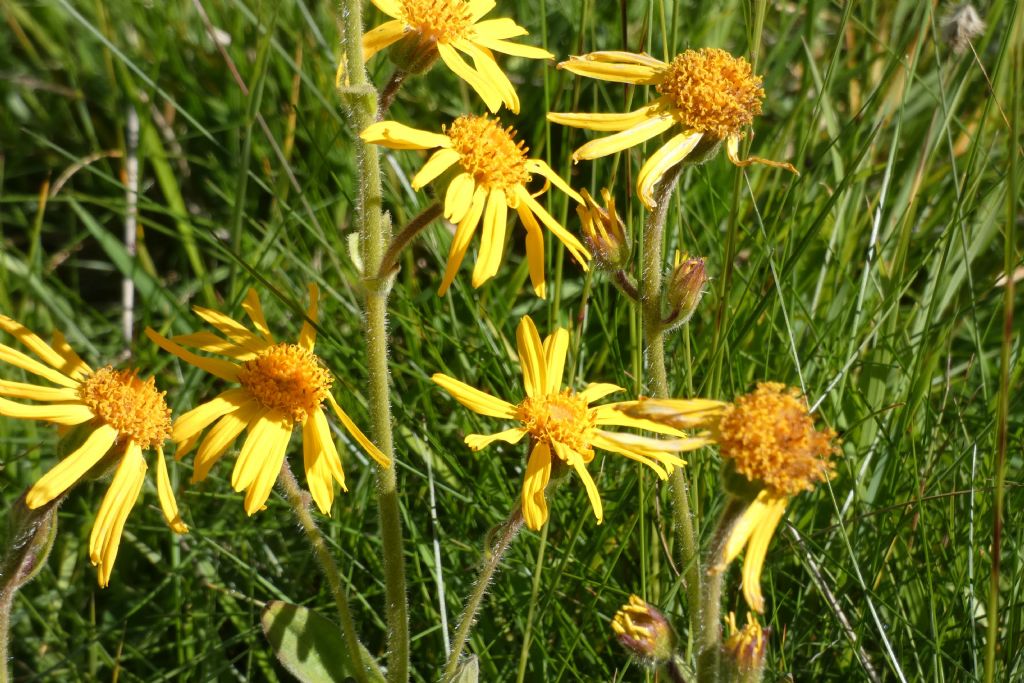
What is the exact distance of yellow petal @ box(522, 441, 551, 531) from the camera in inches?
87.8

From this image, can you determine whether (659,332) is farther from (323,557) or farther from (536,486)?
(323,557)

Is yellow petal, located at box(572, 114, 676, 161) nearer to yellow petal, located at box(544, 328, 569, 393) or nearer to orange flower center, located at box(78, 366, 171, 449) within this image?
yellow petal, located at box(544, 328, 569, 393)

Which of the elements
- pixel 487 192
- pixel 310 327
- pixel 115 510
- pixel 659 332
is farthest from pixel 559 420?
pixel 115 510

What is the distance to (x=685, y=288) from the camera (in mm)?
2402

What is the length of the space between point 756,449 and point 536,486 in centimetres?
58

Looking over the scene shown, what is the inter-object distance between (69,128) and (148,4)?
2.94 ft

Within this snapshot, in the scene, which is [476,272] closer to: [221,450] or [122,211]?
[221,450]

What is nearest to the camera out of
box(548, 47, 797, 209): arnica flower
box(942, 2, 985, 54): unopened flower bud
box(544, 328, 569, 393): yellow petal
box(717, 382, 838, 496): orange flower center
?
box(717, 382, 838, 496): orange flower center

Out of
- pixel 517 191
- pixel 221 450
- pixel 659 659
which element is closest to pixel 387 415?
pixel 221 450

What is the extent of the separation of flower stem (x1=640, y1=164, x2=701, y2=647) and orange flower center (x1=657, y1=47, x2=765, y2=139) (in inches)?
5.0

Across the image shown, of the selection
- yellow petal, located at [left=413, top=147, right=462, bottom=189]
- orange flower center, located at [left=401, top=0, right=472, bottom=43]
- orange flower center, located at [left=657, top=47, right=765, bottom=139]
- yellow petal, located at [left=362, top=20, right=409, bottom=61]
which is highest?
orange flower center, located at [left=401, top=0, right=472, bottom=43]

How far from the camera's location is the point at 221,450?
7.52 feet

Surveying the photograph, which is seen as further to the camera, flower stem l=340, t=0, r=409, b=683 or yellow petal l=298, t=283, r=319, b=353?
yellow petal l=298, t=283, r=319, b=353

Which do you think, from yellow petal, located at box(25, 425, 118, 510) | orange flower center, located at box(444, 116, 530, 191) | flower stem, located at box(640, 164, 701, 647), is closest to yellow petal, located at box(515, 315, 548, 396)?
flower stem, located at box(640, 164, 701, 647)
